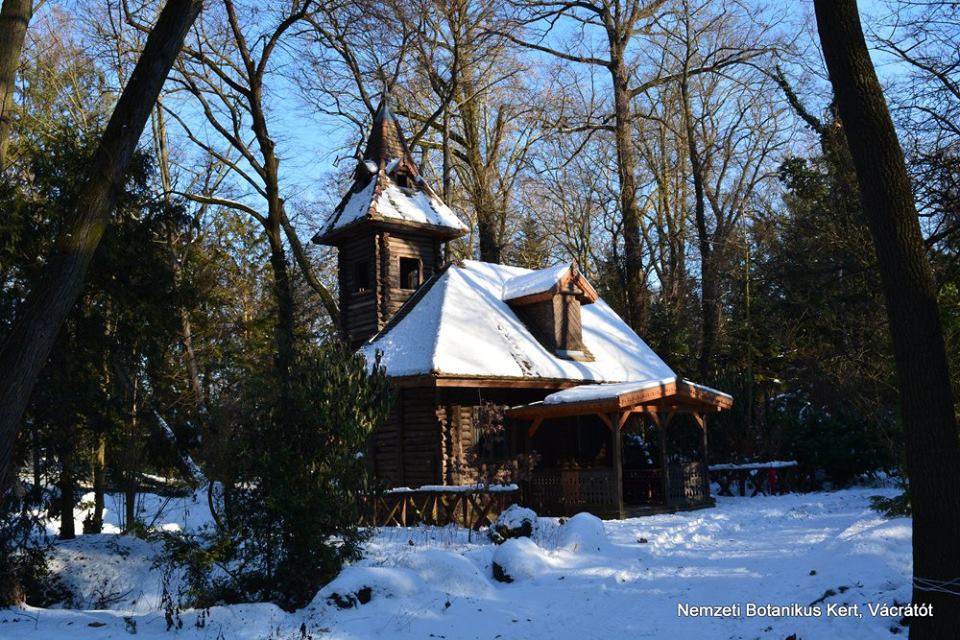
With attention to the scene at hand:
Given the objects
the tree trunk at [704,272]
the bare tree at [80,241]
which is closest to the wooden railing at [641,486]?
the tree trunk at [704,272]

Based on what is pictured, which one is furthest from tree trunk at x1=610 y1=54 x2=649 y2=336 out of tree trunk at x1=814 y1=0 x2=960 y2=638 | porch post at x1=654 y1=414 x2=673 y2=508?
tree trunk at x1=814 y1=0 x2=960 y2=638

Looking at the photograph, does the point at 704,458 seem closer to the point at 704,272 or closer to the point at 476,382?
the point at 476,382

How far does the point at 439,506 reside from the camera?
17.4m

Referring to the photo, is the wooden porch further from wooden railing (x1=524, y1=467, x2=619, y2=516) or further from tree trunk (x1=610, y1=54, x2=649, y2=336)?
tree trunk (x1=610, y1=54, x2=649, y2=336)

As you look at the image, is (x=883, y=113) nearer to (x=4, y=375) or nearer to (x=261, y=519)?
(x=261, y=519)

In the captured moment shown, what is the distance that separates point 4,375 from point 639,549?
929cm

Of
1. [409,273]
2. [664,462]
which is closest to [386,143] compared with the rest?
[409,273]

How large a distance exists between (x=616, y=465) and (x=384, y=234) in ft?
31.3

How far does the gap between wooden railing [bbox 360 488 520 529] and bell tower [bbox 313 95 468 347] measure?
676 centimetres

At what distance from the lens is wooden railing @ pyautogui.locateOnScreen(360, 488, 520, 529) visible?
54.2 ft

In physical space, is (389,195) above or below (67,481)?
above

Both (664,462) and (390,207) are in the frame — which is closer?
(664,462)

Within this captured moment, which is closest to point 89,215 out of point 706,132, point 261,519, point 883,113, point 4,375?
point 4,375

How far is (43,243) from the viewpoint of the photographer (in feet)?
40.9
